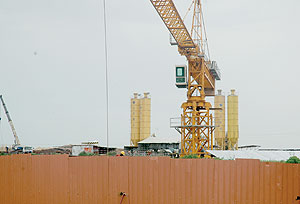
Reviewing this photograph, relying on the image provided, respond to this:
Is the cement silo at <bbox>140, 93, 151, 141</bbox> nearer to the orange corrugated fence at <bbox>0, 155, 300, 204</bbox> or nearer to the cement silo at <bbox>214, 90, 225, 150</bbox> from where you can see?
the cement silo at <bbox>214, 90, 225, 150</bbox>

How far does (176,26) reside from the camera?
1471 inches

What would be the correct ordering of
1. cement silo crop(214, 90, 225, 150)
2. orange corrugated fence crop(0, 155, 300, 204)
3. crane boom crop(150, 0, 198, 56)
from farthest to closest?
cement silo crop(214, 90, 225, 150) < crane boom crop(150, 0, 198, 56) < orange corrugated fence crop(0, 155, 300, 204)

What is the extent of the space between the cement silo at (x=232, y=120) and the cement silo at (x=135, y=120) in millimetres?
12572

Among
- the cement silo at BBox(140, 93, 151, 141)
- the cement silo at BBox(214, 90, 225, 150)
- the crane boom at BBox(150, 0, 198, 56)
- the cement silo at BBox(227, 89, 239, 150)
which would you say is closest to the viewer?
the crane boom at BBox(150, 0, 198, 56)

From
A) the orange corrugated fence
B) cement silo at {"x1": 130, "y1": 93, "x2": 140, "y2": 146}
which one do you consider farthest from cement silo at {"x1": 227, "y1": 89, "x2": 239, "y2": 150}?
the orange corrugated fence

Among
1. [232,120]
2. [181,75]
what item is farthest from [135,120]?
[181,75]

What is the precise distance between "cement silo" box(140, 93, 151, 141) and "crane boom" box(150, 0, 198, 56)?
54.3 feet

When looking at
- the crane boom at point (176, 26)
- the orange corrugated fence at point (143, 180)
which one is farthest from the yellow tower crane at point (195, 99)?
the orange corrugated fence at point (143, 180)

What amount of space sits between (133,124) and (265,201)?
50025mm

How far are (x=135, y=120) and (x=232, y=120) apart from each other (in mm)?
13578

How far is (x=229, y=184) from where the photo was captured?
898 cm

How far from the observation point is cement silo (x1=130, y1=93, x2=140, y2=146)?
58188mm

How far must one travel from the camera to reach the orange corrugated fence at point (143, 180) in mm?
8711

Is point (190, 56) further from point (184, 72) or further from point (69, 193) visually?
point (69, 193)
